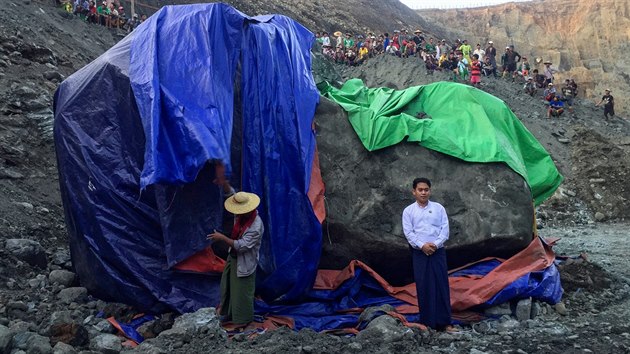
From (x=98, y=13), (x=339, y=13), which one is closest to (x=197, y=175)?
(x=98, y=13)

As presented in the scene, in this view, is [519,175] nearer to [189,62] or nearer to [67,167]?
[189,62]

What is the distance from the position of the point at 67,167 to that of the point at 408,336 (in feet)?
9.87

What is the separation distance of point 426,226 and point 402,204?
33.5 inches

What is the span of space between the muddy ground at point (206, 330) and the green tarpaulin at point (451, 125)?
1.09 meters

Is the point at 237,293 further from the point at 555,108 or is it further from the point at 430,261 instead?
the point at 555,108

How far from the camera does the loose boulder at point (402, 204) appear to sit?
5184mm

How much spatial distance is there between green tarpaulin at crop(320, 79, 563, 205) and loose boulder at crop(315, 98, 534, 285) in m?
0.11

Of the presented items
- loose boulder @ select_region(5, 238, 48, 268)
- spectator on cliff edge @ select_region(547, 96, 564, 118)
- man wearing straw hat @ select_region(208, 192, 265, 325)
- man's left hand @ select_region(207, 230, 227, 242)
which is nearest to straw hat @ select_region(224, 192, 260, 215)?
man wearing straw hat @ select_region(208, 192, 265, 325)

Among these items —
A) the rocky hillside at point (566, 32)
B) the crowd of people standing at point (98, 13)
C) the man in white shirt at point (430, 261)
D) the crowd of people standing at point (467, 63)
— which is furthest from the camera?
the rocky hillside at point (566, 32)

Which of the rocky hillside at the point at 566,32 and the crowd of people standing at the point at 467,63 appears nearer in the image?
the crowd of people standing at the point at 467,63

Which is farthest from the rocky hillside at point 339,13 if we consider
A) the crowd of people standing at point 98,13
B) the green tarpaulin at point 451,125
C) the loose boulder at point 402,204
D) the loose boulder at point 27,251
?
the loose boulder at point 402,204

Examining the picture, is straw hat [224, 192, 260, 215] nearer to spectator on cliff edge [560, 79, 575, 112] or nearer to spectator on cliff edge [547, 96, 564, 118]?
spectator on cliff edge [547, 96, 564, 118]

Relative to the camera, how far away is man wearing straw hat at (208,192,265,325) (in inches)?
173

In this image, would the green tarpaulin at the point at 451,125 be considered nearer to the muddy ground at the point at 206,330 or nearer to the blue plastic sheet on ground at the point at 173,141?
the blue plastic sheet on ground at the point at 173,141
